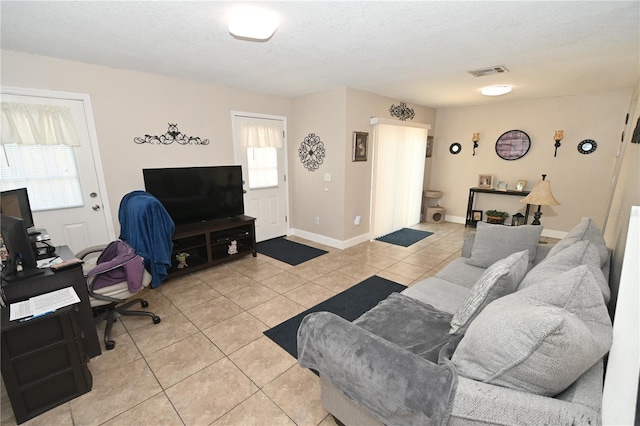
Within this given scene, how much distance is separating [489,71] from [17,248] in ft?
14.8

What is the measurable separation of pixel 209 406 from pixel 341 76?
11.4 feet

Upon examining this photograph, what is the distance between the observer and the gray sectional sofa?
93 cm

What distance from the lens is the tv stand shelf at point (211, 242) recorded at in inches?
132

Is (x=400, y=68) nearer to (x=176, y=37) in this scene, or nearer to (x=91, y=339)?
(x=176, y=37)

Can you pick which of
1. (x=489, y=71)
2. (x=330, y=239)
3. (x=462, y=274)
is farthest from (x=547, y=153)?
(x=330, y=239)

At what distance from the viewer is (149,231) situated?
2.48 metres

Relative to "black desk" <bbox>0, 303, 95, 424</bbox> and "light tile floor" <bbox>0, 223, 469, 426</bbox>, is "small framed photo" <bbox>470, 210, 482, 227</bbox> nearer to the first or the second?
"light tile floor" <bbox>0, 223, 469, 426</bbox>

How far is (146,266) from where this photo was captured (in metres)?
2.49

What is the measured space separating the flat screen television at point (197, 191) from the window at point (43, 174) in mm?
693

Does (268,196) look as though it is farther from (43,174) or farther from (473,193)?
(473,193)

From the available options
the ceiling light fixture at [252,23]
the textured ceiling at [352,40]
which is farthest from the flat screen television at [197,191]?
the ceiling light fixture at [252,23]

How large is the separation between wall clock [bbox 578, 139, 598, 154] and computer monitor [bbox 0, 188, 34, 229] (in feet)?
23.2

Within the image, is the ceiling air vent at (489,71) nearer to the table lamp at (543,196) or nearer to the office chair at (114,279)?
the table lamp at (543,196)

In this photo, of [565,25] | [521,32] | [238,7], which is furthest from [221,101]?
[565,25]
